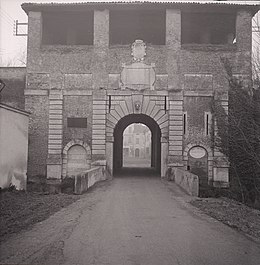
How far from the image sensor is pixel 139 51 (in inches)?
752

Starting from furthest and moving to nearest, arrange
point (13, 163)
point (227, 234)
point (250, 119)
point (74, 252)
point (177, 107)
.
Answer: point (177, 107), point (250, 119), point (13, 163), point (227, 234), point (74, 252)

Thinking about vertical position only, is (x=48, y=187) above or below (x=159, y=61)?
below

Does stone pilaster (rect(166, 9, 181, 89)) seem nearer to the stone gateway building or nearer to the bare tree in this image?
the stone gateway building

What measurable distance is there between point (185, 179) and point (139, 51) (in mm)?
8030

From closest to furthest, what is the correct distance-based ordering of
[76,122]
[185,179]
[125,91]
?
[185,179] < [125,91] < [76,122]

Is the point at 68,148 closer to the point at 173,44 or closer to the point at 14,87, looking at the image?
the point at 14,87

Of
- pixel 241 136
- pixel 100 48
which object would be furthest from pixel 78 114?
pixel 241 136

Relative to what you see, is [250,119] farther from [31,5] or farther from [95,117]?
[31,5]

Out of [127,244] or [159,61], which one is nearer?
[127,244]

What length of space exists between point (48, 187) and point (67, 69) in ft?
→ 20.7

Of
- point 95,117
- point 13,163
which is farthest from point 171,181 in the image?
point 13,163

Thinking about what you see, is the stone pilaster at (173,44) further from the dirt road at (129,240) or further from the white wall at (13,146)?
the dirt road at (129,240)

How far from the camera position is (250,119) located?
16.0 m

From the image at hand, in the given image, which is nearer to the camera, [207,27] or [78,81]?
[78,81]
